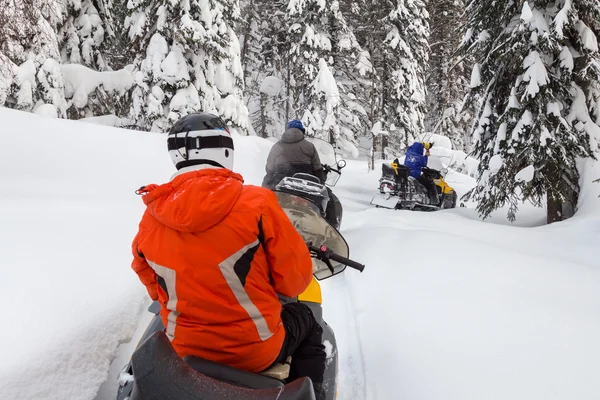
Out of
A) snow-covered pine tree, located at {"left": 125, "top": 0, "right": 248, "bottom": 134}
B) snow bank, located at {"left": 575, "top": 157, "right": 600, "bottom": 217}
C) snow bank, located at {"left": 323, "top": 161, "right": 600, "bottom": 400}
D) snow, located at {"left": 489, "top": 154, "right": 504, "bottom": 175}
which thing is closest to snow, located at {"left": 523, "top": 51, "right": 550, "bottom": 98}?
snow, located at {"left": 489, "top": 154, "right": 504, "bottom": 175}

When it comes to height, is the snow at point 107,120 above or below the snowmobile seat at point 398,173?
above

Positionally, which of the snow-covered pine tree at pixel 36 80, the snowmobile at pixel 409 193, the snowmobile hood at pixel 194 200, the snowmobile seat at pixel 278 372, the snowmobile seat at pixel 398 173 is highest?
the snow-covered pine tree at pixel 36 80

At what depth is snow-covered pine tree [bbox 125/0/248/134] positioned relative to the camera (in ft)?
38.1

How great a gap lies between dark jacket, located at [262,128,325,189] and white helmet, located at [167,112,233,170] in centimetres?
328

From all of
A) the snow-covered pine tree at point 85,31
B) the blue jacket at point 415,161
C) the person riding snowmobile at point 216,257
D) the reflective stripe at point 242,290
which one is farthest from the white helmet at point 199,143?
the snow-covered pine tree at point 85,31

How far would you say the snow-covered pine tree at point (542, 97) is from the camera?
6.55m

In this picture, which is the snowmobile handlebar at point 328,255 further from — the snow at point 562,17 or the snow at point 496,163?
the snow at point 562,17

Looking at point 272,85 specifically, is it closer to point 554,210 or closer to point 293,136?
point 554,210

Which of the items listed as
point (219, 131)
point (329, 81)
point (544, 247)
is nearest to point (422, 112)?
point (329, 81)

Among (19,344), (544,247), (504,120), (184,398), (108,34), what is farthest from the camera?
(108,34)

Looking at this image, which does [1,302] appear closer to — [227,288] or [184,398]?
[227,288]

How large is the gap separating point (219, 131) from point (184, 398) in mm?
1104

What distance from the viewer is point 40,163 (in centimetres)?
625

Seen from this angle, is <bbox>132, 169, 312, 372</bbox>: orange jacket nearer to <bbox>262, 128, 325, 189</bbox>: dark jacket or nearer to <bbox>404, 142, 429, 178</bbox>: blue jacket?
<bbox>262, 128, 325, 189</bbox>: dark jacket
